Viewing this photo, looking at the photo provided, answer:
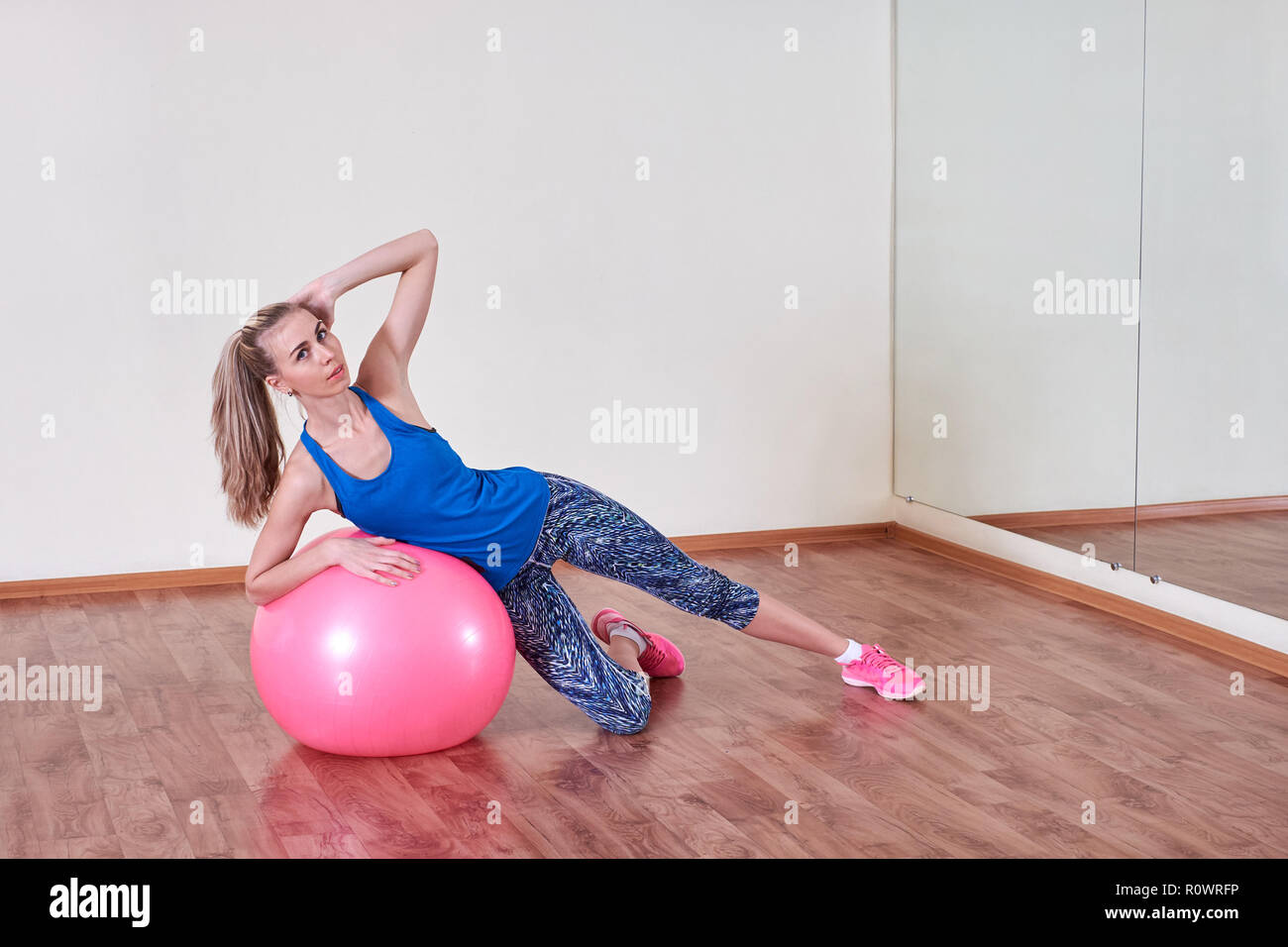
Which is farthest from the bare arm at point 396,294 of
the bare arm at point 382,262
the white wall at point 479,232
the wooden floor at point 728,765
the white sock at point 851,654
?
the white wall at point 479,232

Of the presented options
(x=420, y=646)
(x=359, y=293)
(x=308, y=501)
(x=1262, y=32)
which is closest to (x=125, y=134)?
(x=359, y=293)

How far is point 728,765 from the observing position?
272cm

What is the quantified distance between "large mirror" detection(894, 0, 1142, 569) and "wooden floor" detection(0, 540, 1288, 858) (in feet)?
1.94

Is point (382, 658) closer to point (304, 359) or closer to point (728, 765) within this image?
point (304, 359)

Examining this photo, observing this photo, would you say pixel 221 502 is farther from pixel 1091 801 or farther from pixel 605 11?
pixel 1091 801

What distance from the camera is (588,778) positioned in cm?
266

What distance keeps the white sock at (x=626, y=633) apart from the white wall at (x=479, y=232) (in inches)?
58.7

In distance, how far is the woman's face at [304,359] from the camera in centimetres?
259

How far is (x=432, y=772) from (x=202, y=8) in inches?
109

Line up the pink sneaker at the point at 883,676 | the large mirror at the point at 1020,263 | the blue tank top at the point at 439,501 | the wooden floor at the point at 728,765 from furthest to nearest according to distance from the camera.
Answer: the large mirror at the point at 1020,263, the pink sneaker at the point at 883,676, the blue tank top at the point at 439,501, the wooden floor at the point at 728,765

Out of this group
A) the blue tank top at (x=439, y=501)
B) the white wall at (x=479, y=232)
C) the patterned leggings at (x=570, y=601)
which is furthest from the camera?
the white wall at (x=479, y=232)

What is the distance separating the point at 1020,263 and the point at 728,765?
223 centimetres

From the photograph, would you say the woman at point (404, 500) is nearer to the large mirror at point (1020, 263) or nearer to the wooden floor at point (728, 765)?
the wooden floor at point (728, 765)

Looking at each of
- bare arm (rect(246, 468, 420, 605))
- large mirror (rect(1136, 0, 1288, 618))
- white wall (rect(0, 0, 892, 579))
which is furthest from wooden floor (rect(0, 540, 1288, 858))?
white wall (rect(0, 0, 892, 579))
